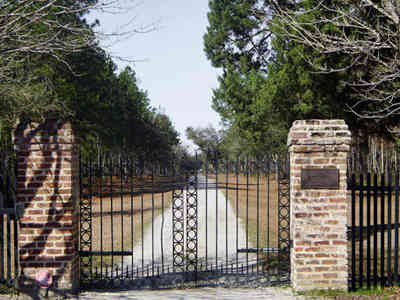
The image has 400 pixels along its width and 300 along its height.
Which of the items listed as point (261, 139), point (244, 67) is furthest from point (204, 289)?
point (244, 67)

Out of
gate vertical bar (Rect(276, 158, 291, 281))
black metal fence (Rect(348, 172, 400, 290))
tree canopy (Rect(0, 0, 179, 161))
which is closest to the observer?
black metal fence (Rect(348, 172, 400, 290))

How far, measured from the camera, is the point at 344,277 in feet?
19.9

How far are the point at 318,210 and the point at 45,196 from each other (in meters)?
3.92

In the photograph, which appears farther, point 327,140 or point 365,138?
point 365,138

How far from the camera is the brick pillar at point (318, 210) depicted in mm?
6047

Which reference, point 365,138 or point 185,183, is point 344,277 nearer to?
point 185,183

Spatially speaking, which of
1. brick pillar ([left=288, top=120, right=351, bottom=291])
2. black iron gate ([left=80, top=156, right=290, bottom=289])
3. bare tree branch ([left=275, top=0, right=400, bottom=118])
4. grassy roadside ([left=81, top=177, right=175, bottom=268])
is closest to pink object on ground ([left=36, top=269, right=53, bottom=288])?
black iron gate ([left=80, top=156, right=290, bottom=289])

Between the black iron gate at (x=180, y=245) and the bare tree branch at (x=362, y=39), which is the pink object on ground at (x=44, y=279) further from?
the bare tree branch at (x=362, y=39)

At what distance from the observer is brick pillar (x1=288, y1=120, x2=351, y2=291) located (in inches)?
238

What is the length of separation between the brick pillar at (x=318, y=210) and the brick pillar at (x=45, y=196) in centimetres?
326

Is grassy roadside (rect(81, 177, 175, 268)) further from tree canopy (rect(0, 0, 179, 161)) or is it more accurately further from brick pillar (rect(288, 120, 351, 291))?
brick pillar (rect(288, 120, 351, 291))

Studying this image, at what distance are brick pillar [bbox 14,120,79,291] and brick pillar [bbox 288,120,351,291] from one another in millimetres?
3264

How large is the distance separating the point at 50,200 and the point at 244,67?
1978 cm

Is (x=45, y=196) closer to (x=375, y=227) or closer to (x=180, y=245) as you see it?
(x=180, y=245)
